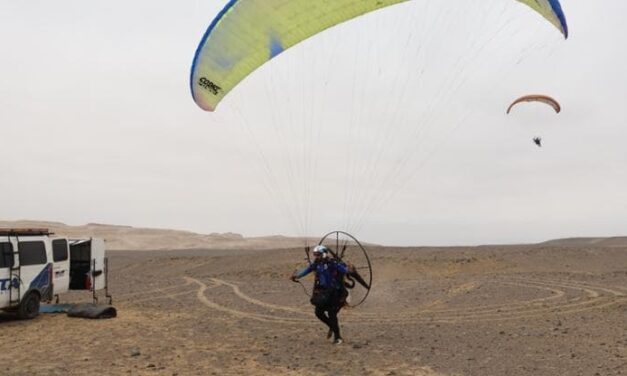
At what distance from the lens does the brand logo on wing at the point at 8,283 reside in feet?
42.5

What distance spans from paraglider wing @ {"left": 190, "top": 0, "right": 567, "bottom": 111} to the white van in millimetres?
6136

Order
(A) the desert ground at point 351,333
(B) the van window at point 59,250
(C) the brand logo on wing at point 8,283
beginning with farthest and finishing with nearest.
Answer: (B) the van window at point 59,250, (C) the brand logo on wing at point 8,283, (A) the desert ground at point 351,333

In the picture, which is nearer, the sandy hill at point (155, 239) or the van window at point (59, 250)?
the van window at point (59, 250)

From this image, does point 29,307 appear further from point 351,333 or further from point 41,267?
point 351,333

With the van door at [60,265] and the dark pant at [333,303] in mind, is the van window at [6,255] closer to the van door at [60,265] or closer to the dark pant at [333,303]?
the van door at [60,265]

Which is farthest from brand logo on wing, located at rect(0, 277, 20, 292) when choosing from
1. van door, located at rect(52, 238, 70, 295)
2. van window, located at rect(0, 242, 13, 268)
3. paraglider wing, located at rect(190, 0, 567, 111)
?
paraglider wing, located at rect(190, 0, 567, 111)

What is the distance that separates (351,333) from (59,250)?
8.97 metres

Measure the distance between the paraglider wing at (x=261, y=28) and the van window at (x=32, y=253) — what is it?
614 centimetres

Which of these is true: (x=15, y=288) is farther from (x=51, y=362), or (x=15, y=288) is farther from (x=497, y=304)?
(x=497, y=304)

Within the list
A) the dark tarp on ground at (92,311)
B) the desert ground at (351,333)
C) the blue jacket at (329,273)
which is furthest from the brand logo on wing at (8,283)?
the blue jacket at (329,273)

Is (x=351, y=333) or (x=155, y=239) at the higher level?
(x=155, y=239)

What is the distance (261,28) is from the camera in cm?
1251

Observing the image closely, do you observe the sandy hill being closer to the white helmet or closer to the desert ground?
the desert ground

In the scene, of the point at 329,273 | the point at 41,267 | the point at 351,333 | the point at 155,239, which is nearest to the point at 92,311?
the point at 41,267
